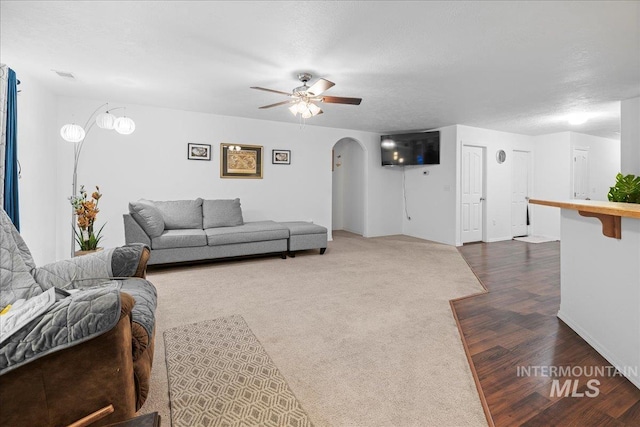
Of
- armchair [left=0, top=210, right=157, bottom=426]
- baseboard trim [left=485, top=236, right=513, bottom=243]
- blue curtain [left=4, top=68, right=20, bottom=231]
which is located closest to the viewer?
armchair [left=0, top=210, right=157, bottom=426]

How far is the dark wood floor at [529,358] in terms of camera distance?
5.03 ft

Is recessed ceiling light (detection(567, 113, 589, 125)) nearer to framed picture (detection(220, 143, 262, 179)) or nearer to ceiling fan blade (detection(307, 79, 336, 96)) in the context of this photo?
ceiling fan blade (detection(307, 79, 336, 96))

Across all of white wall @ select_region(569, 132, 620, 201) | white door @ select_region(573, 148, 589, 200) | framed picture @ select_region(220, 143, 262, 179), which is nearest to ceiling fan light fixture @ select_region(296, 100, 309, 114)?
framed picture @ select_region(220, 143, 262, 179)

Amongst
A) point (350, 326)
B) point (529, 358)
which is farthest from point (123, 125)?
point (529, 358)

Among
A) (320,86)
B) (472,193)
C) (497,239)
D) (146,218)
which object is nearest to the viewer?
(320,86)

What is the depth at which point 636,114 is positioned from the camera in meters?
4.25

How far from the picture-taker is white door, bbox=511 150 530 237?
7.00 metres

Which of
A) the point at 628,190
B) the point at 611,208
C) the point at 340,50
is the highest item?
the point at 340,50

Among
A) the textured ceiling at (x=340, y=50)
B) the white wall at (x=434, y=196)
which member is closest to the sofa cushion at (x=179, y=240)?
the textured ceiling at (x=340, y=50)

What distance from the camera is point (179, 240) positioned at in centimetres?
415

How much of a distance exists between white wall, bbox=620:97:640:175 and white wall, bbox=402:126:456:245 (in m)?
2.38

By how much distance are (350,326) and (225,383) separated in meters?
1.09

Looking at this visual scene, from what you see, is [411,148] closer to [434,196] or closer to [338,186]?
[434,196]

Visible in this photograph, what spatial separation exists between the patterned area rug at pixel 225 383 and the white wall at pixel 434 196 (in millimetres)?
5073
